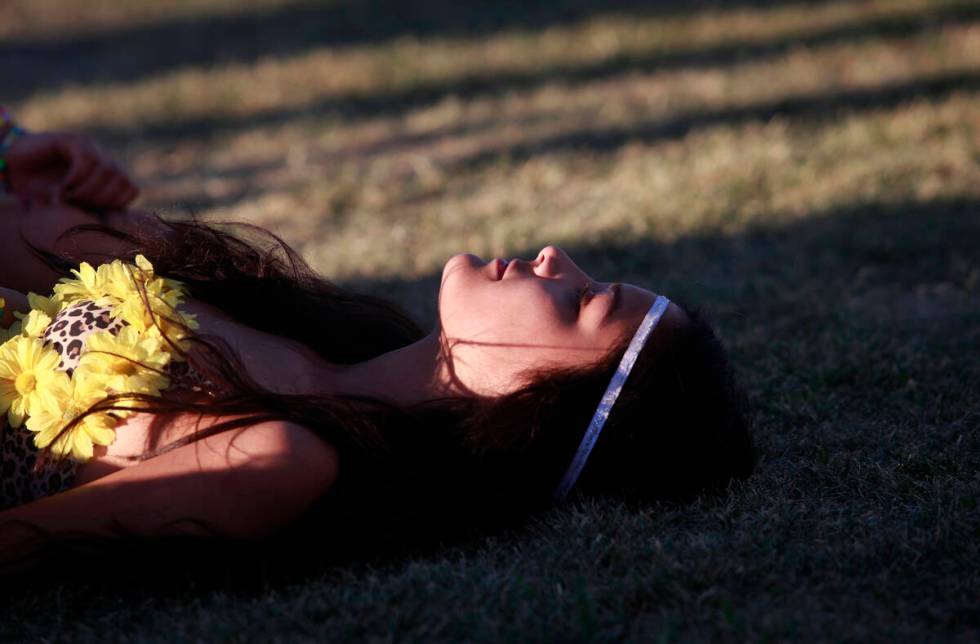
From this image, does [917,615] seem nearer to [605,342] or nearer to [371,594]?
[605,342]

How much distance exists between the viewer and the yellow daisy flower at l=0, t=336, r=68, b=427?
260 cm

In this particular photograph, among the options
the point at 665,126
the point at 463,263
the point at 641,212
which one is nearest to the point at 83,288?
the point at 463,263

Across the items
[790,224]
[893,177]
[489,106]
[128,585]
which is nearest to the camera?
[128,585]

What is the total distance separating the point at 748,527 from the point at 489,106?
5.76 m

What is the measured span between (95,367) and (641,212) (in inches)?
137

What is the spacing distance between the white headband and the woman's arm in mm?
622

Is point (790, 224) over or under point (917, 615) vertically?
over

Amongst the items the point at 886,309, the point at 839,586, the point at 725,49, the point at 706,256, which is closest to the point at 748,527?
the point at 839,586

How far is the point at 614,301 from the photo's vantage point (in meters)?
2.77

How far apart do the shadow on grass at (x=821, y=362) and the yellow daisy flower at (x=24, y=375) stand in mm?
406

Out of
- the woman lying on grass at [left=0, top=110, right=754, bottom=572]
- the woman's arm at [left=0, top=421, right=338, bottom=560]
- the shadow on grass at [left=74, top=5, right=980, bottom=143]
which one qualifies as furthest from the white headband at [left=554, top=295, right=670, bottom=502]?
the shadow on grass at [left=74, top=5, right=980, bottom=143]

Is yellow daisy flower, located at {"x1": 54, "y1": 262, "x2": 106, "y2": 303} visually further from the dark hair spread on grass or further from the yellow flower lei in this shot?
the dark hair spread on grass

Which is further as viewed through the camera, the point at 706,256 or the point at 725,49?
the point at 725,49

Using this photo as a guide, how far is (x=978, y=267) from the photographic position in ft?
15.4
